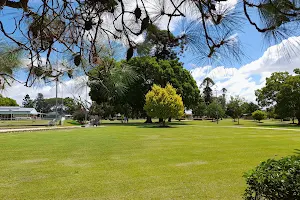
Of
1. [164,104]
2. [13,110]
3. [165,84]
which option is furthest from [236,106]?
[13,110]

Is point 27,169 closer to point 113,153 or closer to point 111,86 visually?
point 113,153

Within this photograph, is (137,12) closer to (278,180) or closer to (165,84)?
(278,180)

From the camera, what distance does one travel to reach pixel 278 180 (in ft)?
11.2

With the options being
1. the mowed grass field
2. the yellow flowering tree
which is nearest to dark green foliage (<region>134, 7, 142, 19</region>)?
the mowed grass field

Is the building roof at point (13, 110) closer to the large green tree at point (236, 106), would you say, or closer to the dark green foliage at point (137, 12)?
the large green tree at point (236, 106)

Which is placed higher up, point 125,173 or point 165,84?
point 165,84

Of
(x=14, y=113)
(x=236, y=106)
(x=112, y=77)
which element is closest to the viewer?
(x=112, y=77)

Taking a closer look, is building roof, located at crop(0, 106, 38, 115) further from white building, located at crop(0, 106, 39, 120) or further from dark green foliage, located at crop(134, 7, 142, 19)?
dark green foliage, located at crop(134, 7, 142, 19)

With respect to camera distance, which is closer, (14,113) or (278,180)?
(278,180)

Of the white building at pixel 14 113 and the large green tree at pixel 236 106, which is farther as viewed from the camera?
the white building at pixel 14 113

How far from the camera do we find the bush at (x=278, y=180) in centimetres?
337

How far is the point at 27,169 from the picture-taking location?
798 cm

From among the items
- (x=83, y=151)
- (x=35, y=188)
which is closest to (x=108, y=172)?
(x=35, y=188)

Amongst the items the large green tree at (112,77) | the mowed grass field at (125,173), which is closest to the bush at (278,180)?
the mowed grass field at (125,173)
